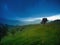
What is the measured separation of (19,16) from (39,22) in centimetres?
30

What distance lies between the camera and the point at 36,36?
2045mm

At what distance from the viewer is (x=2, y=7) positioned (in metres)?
2.16

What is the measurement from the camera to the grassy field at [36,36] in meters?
2.02

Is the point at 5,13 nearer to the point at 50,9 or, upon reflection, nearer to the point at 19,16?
the point at 19,16

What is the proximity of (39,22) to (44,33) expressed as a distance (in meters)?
0.17

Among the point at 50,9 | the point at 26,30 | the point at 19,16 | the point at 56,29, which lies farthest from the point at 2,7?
the point at 56,29

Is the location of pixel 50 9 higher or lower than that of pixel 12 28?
higher

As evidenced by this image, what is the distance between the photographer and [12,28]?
2.09 m

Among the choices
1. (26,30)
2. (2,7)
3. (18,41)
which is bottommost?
(18,41)

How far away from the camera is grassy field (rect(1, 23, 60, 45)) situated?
2.02 meters

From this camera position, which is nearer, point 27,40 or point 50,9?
point 27,40

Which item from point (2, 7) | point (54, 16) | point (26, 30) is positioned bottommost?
point (26, 30)

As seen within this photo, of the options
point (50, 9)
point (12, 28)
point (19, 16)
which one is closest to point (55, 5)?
point (50, 9)

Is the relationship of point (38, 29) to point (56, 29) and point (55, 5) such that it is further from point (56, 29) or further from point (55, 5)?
point (55, 5)
